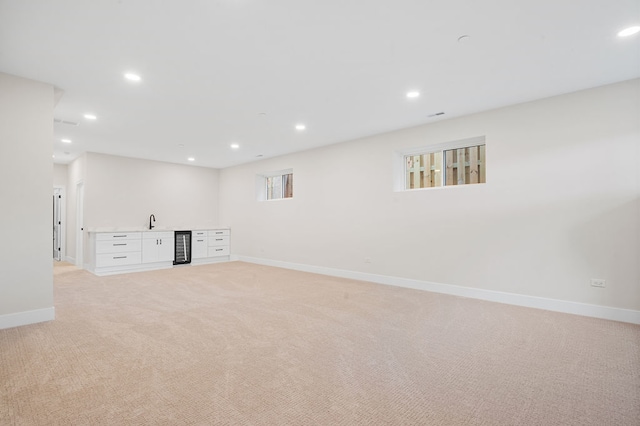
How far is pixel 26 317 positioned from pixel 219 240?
4976mm

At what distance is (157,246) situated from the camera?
22.7 feet

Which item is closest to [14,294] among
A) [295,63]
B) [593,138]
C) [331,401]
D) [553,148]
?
[331,401]

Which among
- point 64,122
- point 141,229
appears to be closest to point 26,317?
point 64,122

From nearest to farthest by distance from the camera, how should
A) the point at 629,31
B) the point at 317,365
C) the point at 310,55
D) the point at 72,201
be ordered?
the point at 317,365
the point at 629,31
the point at 310,55
the point at 72,201

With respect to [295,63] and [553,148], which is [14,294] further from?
[553,148]

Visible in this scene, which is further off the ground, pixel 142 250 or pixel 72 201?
pixel 72 201

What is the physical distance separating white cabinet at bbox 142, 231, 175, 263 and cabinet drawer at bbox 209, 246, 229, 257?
40.2 inches

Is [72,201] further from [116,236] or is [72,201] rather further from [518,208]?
[518,208]

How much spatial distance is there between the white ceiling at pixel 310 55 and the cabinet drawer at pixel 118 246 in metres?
2.73

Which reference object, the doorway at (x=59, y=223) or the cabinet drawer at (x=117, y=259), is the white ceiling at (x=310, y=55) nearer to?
the cabinet drawer at (x=117, y=259)

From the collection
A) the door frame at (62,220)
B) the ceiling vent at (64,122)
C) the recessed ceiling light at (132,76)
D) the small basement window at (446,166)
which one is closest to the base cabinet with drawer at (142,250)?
the ceiling vent at (64,122)

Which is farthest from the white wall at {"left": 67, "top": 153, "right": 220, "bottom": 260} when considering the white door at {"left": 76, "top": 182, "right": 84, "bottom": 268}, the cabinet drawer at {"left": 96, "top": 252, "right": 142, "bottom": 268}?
the cabinet drawer at {"left": 96, "top": 252, "right": 142, "bottom": 268}

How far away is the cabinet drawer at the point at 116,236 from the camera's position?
6121 mm

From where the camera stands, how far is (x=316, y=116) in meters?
4.43
